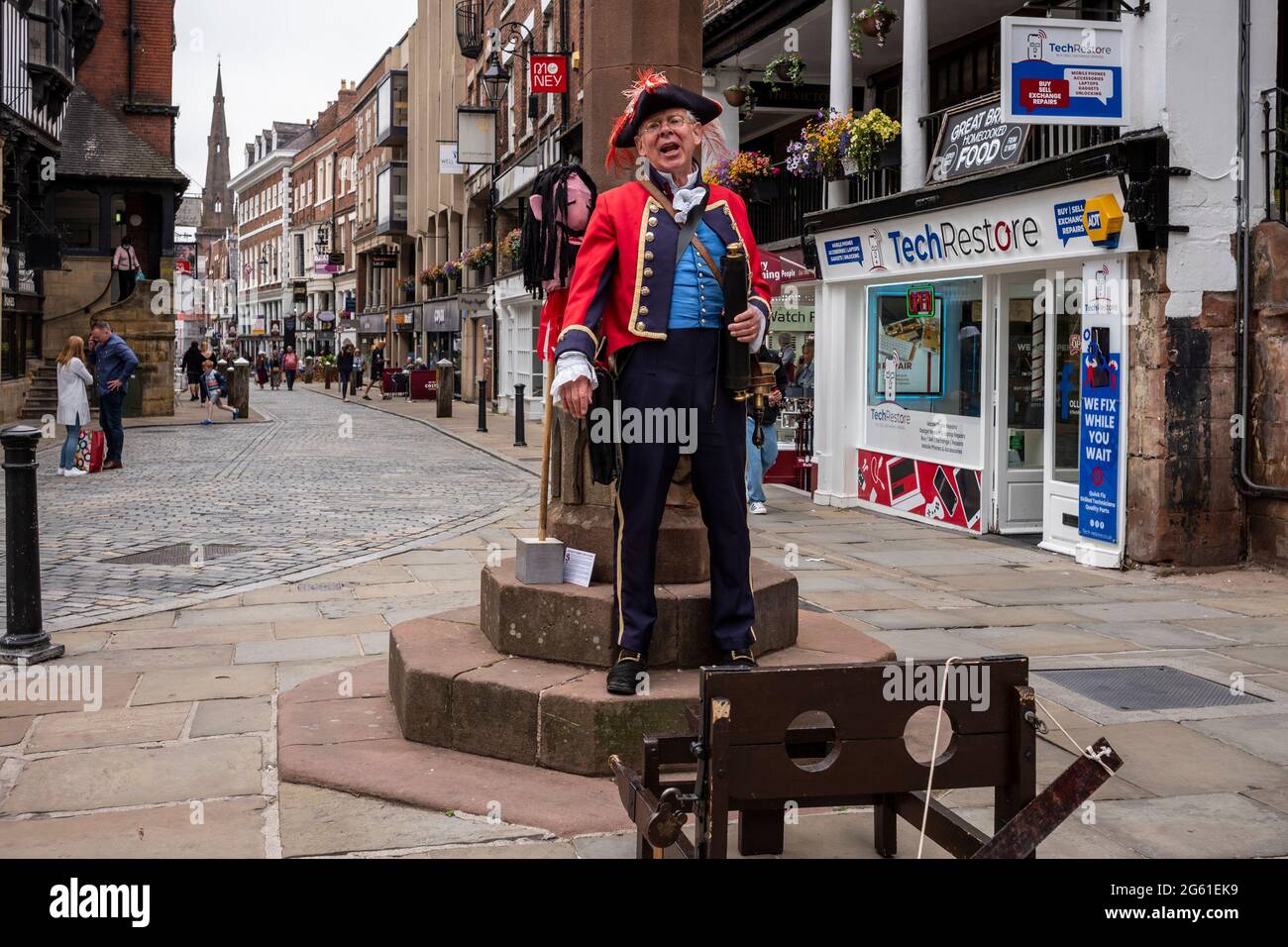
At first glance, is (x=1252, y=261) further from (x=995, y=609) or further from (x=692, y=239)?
(x=692, y=239)

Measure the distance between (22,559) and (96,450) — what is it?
10.4 metres

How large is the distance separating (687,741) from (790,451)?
1236cm

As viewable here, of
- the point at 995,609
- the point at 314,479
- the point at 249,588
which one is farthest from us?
the point at 314,479

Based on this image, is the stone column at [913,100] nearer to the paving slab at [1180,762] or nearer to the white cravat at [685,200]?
the paving slab at [1180,762]

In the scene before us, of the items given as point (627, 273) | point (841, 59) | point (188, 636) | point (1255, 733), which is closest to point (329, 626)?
point (188, 636)

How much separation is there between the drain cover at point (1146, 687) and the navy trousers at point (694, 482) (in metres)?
2.12

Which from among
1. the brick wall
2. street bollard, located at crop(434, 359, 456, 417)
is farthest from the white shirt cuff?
the brick wall

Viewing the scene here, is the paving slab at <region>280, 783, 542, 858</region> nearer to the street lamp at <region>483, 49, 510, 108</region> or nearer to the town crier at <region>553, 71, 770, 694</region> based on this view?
the town crier at <region>553, 71, 770, 694</region>

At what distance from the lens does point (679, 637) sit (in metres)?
4.78

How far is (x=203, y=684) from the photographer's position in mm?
5996

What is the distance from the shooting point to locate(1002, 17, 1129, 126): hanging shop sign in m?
9.23

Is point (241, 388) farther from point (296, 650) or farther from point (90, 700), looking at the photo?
point (90, 700)

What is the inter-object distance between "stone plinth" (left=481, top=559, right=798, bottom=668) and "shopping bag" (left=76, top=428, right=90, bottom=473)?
1241 cm

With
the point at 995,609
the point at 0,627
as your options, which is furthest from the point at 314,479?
the point at 995,609
